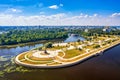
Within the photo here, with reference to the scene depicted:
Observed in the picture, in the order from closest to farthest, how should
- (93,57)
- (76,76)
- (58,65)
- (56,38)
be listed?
(76,76), (58,65), (93,57), (56,38)

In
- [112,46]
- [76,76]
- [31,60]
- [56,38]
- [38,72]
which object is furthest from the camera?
[56,38]

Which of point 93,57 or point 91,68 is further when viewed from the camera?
point 93,57

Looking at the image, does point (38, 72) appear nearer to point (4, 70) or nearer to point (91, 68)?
point (4, 70)

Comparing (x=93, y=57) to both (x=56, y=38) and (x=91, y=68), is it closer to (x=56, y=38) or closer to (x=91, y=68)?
(x=91, y=68)

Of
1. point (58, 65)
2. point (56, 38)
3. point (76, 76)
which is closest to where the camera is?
point (76, 76)

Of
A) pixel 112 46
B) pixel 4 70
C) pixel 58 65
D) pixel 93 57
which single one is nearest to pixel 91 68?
pixel 58 65

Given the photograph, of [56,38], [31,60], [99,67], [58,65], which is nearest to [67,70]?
[58,65]

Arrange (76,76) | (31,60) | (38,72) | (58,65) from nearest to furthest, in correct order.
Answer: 1. (76,76)
2. (38,72)
3. (58,65)
4. (31,60)

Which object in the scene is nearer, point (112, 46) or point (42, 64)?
point (42, 64)
